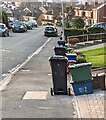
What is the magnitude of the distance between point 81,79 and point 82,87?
9.0 inches

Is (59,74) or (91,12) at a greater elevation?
(91,12)

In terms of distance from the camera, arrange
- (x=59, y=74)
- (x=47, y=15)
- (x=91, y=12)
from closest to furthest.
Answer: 1. (x=59, y=74)
2. (x=91, y=12)
3. (x=47, y=15)

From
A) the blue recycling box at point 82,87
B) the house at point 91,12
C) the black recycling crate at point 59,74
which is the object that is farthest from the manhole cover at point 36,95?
the house at point 91,12

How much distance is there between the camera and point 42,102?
952 cm

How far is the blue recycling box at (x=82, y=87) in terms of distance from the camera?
10359mm

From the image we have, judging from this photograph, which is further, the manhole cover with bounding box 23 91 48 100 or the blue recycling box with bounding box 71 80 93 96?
the blue recycling box with bounding box 71 80 93 96

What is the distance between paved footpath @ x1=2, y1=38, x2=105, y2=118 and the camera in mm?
8344

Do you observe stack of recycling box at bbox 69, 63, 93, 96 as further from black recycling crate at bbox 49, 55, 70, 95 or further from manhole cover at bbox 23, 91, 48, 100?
manhole cover at bbox 23, 91, 48, 100

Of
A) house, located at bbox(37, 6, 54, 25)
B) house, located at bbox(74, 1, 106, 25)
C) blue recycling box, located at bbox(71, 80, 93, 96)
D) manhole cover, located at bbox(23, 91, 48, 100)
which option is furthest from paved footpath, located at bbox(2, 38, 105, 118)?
house, located at bbox(37, 6, 54, 25)

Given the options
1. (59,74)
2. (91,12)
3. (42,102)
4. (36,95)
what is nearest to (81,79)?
(59,74)

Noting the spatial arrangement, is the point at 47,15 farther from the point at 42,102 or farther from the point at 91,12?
the point at 42,102

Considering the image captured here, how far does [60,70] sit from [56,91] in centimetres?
59

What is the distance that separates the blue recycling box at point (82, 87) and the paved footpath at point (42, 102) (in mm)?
197

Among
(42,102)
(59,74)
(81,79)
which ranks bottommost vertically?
(42,102)
